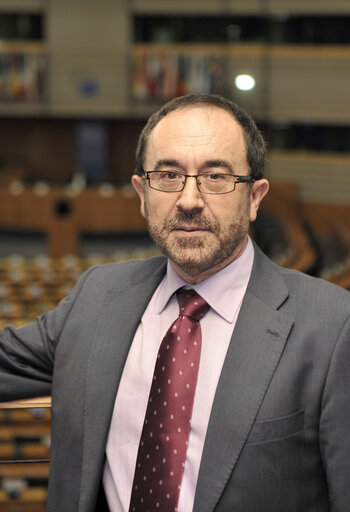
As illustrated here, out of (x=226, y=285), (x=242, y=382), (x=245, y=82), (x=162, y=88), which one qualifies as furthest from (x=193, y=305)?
(x=245, y=82)

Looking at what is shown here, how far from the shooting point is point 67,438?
1326 millimetres

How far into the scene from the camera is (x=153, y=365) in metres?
1.30

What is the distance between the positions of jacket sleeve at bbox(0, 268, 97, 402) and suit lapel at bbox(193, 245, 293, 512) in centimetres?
38

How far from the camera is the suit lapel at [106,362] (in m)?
1.27

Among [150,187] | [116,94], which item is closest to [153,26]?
[116,94]

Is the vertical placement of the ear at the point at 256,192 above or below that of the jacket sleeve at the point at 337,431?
above

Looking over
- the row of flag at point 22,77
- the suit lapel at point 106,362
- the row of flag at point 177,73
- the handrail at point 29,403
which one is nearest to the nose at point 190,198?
the suit lapel at point 106,362

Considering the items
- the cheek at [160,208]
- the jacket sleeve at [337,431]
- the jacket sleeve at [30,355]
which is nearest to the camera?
the jacket sleeve at [337,431]

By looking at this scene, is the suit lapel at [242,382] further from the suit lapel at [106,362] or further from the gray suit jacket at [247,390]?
the suit lapel at [106,362]

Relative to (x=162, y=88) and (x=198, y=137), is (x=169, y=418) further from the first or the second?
(x=162, y=88)

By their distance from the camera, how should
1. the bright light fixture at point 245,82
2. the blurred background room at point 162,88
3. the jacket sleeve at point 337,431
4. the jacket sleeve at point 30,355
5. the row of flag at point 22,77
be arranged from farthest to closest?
the row of flag at point 22,77, the bright light fixture at point 245,82, the blurred background room at point 162,88, the jacket sleeve at point 30,355, the jacket sleeve at point 337,431

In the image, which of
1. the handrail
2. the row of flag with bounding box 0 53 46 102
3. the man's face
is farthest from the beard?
the row of flag with bounding box 0 53 46 102

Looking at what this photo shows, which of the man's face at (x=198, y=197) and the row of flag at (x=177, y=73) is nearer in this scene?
the man's face at (x=198, y=197)

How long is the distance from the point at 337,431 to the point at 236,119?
0.58 metres
